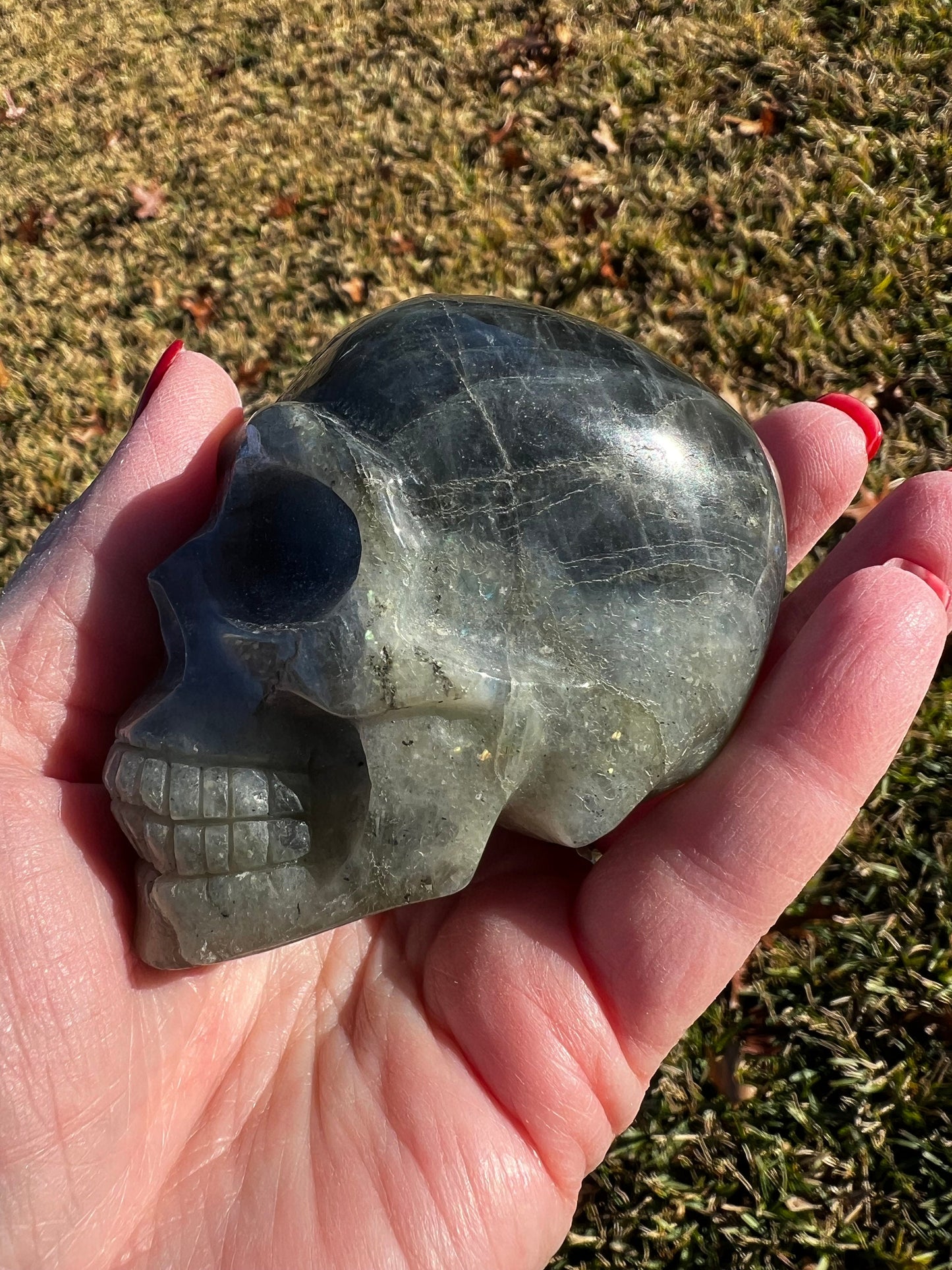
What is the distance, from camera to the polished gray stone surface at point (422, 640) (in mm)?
2164

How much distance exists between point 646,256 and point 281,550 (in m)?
2.65

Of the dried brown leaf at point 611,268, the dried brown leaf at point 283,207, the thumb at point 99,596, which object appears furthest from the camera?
the dried brown leaf at point 283,207

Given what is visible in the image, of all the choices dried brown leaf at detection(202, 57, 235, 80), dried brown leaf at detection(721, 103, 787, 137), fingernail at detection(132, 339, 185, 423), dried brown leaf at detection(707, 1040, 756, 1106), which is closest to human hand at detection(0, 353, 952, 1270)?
fingernail at detection(132, 339, 185, 423)

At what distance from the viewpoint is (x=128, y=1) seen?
234 inches

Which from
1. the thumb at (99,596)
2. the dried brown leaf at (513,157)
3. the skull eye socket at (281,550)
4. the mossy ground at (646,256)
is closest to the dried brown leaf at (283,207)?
the mossy ground at (646,256)

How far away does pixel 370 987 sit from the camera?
2512 mm

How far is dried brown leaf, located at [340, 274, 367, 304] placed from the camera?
4.47 m

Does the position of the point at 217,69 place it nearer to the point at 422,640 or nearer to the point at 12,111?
the point at 12,111

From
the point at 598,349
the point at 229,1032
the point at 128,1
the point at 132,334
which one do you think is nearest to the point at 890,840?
→ the point at 598,349

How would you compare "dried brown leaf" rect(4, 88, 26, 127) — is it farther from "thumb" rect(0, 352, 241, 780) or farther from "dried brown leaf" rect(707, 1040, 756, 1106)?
"dried brown leaf" rect(707, 1040, 756, 1106)

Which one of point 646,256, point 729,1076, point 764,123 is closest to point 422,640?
point 729,1076

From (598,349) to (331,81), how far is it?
3.54 meters

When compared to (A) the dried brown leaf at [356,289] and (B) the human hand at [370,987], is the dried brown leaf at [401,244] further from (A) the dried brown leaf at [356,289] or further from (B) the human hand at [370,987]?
(B) the human hand at [370,987]

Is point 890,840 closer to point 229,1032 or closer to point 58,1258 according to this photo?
point 229,1032
